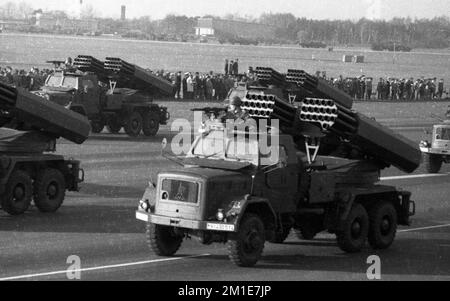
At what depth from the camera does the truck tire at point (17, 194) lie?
785 inches

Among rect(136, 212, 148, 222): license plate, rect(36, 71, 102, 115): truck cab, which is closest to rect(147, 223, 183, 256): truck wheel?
rect(136, 212, 148, 222): license plate

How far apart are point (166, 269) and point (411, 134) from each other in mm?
29579

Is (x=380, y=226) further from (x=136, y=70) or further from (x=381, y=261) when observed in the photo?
(x=136, y=70)

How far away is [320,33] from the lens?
193000 millimetres

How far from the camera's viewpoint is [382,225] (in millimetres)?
18125

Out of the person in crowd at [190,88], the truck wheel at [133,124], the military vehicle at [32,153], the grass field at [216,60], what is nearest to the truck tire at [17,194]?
the military vehicle at [32,153]

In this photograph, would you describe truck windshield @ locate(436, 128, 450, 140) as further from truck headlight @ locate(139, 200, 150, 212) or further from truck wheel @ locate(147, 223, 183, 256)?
truck headlight @ locate(139, 200, 150, 212)

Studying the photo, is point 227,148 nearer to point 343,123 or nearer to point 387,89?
point 343,123

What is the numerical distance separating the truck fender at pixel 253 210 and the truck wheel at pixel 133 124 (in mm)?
22730

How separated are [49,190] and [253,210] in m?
6.10

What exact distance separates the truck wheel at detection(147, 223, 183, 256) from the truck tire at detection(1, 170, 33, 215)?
178 inches

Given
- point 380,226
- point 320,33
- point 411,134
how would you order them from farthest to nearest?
point 320,33, point 411,134, point 380,226

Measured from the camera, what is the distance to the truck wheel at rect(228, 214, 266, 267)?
15.5m

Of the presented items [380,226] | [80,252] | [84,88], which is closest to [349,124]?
[380,226]
